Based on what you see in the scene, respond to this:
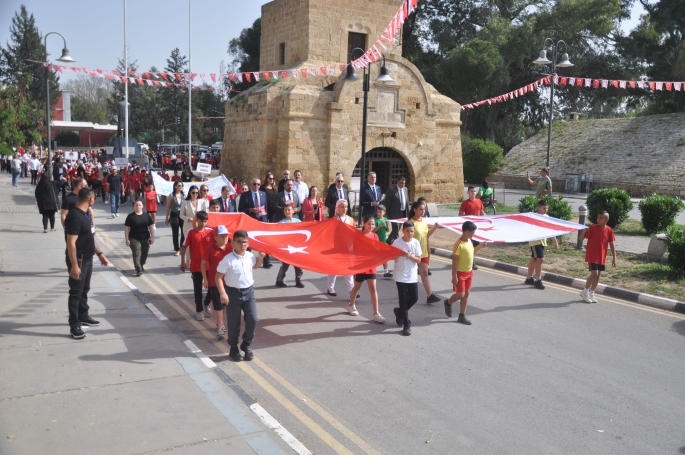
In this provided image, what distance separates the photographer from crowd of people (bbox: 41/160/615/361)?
24.2 feet

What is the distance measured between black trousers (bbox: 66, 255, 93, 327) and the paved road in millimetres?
1363

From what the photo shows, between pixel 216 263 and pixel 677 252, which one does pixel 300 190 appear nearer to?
pixel 216 263

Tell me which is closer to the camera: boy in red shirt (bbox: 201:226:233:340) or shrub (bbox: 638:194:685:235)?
boy in red shirt (bbox: 201:226:233:340)

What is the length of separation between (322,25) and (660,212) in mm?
14089

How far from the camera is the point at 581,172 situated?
34.7 meters

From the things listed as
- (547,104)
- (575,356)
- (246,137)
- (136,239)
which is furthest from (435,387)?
(547,104)

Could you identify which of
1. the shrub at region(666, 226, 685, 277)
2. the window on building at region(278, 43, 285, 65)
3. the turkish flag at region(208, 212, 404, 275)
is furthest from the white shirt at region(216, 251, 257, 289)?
the window on building at region(278, 43, 285, 65)

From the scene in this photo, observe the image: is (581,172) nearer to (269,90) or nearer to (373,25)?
(373,25)

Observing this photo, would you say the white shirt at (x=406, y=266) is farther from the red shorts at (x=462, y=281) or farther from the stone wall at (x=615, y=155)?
the stone wall at (x=615, y=155)

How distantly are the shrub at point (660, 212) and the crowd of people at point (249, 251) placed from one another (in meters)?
7.36

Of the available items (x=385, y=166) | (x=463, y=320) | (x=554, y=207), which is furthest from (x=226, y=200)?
(x=385, y=166)

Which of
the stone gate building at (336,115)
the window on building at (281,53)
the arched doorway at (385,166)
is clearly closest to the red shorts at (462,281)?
the stone gate building at (336,115)

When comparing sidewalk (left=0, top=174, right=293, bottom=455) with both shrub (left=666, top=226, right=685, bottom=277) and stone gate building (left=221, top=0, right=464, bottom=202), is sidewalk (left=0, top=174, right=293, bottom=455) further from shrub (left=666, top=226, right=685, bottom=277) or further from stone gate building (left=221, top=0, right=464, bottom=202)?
stone gate building (left=221, top=0, right=464, bottom=202)

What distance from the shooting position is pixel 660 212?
56.5 ft
